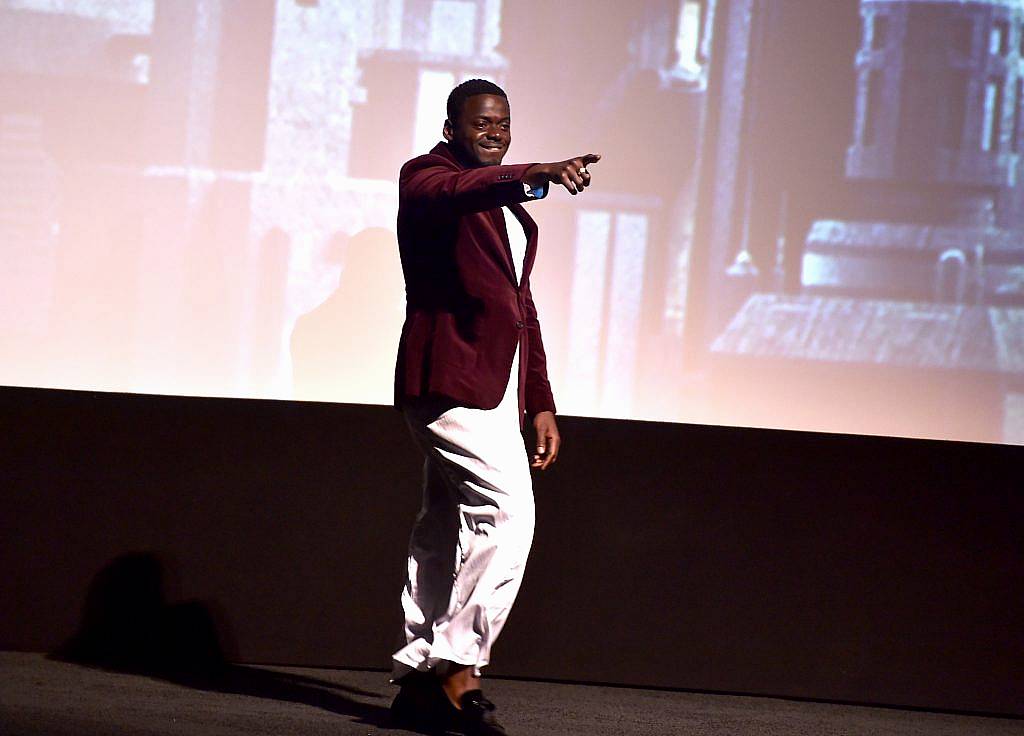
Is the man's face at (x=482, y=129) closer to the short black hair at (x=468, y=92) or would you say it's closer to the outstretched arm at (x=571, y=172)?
the short black hair at (x=468, y=92)

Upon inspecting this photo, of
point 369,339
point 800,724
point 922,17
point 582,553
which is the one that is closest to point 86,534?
point 369,339

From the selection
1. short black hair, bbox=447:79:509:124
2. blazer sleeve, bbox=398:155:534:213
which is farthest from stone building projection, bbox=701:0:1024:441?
blazer sleeve, bbox=398:155:534:213

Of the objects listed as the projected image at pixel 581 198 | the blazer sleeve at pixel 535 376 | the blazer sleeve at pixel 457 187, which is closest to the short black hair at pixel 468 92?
the blazer sleeve at pixel 457 187

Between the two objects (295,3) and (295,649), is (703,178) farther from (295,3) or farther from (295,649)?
(295,649)

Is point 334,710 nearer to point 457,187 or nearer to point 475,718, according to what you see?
point 475,718

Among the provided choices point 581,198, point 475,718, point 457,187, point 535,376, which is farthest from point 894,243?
point 475,718

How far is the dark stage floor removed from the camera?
85.1 inches

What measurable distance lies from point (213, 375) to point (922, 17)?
2050mm

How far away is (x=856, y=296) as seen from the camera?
3086 millimetres

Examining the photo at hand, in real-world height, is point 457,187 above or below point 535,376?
above

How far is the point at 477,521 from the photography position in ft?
6.82

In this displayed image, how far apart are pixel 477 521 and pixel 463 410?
0.19m

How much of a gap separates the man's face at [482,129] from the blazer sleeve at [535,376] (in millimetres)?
301

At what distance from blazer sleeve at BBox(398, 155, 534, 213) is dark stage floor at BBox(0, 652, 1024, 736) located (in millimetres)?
942
